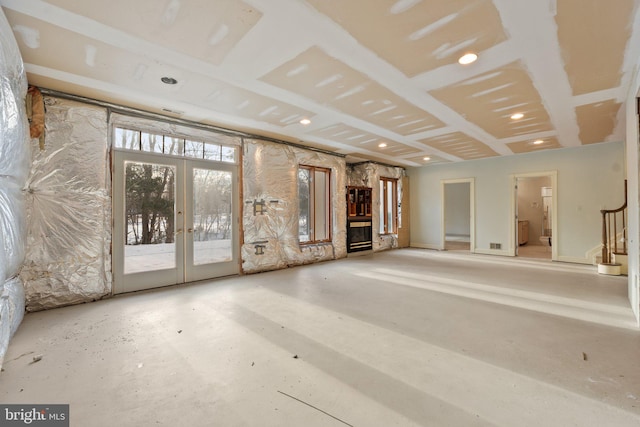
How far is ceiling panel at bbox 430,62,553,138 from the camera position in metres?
3.06

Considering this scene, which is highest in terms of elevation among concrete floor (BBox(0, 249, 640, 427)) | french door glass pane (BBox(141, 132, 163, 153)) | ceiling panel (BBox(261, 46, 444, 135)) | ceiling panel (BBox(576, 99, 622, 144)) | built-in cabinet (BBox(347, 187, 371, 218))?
ceiling panel (BBox(261, 46, 444, 135))

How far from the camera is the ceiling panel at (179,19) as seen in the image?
199 cm

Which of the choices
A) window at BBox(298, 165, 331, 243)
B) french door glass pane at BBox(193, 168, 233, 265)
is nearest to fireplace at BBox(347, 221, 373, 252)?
window at BBox(298, 165, 331, 243)

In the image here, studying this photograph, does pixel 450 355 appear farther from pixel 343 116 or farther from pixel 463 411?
pixel 343 116

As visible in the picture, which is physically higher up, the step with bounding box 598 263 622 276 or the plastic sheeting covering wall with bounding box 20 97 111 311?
the plastic sheeting covering wall with bounding box 20 97 111 311

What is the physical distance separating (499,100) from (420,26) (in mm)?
2094

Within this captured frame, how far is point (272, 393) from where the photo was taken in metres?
1.77

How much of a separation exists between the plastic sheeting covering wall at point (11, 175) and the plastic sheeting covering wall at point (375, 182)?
22.1 feet

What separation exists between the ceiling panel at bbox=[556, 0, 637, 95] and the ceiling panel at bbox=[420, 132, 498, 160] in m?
2.24

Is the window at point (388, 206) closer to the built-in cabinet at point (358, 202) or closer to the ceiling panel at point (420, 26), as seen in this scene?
the built-in cabinet at point (358, 202)

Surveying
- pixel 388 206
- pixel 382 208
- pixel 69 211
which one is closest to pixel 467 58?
pixel 69 211

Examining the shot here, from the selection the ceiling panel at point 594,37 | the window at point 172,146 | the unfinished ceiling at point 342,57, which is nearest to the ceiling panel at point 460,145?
the unfinished ceiling at point 342,57

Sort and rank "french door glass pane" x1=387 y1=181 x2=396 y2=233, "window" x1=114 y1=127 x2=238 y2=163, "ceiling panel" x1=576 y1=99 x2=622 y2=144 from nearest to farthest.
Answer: "ceiling panel" x1=576 y1=99 x2=622 y2=144, "window" x1=114 y1=127 x2=238 y2=163, "french door glass pane" x1=387 y1=181 x2=396 y2=233

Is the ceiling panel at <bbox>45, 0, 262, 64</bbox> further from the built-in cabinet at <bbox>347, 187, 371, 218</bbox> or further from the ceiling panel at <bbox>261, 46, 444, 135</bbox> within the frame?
the built-in cabinet at <bbox>347, 187, 371, 218</bbox>
